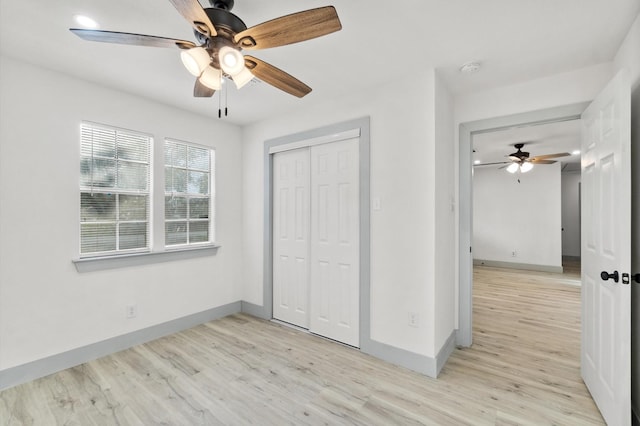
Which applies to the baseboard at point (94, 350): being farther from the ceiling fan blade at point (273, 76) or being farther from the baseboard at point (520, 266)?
the baseboard at point (520, 266)

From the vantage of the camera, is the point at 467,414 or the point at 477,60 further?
the point at 477,60

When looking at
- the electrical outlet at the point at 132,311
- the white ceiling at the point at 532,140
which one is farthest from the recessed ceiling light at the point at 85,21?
the white ceiling at the point at 532,140

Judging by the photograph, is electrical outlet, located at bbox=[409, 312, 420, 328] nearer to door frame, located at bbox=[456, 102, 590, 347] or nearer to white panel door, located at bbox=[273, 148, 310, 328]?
door frame, located at bbox=[456, 102, 590, 347]

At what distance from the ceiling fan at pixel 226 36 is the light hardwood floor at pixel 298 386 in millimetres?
2225

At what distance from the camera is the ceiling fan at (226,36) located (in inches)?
53.8

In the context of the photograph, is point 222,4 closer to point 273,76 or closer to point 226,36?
point 226,36

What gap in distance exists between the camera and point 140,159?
3111 mm

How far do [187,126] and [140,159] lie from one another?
0.68m

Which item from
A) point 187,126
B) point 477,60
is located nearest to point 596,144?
point 477,60

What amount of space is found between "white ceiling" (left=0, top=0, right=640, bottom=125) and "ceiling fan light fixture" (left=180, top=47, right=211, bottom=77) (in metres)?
0.38

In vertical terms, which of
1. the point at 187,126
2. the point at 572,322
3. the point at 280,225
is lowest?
the point at 572,322

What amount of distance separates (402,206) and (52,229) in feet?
10.0

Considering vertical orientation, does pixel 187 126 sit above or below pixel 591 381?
above

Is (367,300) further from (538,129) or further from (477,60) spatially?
(538,129)
